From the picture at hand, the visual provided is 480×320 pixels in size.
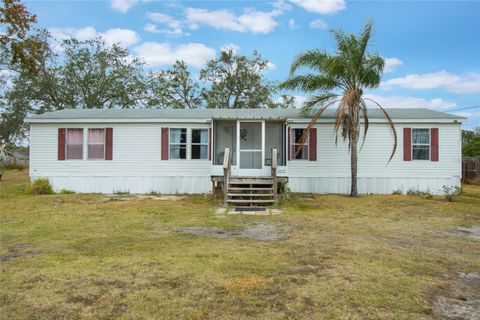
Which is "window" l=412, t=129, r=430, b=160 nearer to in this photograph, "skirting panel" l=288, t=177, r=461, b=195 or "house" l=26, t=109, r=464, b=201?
"house" l=26, t=109, r=464, b=201

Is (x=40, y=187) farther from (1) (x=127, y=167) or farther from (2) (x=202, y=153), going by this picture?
(2) (x=202, y=153)

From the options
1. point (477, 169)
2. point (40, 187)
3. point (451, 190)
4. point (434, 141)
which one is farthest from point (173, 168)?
point (477, 169)

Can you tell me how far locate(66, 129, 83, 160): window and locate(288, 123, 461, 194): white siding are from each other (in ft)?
28.6

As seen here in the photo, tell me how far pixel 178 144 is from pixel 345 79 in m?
7.05

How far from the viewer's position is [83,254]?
5297 mm

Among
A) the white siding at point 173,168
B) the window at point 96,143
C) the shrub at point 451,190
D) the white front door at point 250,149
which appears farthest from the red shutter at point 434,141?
the window at point 96,143

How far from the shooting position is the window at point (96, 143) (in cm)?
1428

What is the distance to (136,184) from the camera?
1428 cm

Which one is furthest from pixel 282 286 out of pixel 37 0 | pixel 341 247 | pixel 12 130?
pixel 12 130

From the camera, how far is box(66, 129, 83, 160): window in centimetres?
1426

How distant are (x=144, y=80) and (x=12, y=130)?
1142 cm

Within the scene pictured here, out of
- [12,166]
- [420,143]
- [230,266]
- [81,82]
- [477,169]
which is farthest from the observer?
[12,166]

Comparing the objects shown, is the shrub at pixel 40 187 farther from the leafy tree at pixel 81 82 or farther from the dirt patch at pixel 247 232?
the leafy tree at pixel 81 82

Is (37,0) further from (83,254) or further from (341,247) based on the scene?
(341,247)
